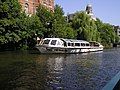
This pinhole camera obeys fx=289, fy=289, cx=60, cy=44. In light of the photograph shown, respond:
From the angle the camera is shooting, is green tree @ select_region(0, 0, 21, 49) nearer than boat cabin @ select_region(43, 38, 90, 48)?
No

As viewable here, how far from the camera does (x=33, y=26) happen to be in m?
62.9

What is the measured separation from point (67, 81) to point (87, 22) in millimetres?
63988

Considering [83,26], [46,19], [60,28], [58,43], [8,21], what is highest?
[46,19]

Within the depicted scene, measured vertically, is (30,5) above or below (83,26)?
above

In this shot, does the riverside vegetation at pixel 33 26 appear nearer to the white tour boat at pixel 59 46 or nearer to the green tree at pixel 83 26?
the green tree at pixel 83 26

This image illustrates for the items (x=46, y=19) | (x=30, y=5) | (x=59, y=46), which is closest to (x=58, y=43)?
(x=59, y=46)

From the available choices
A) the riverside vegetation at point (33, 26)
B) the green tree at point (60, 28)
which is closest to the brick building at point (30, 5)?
the riverside vegetation at point (33, 26)

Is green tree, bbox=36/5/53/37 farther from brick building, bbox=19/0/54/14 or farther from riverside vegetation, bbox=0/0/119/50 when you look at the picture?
brick building, bbox=19/0/54/14

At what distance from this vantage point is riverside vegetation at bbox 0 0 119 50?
53.2m

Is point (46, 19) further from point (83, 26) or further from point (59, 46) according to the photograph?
point (59, 46)

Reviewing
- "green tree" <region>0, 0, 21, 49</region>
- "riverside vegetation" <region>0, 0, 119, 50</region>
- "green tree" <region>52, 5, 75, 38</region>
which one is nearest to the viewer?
"green tree" <region>0, 0, 21, 49</region>

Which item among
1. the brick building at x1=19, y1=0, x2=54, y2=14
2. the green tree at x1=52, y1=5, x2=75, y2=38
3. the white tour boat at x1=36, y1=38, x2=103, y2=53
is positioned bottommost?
the white tour boat at x1=36, y1=38, x2=103, y2=53

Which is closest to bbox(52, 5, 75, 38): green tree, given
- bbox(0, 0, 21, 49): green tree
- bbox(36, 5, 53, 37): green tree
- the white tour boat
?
bbox(36, 5, 53, 37): green tree

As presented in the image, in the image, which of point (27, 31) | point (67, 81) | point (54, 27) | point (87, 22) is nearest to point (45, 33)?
point (54, 27)
